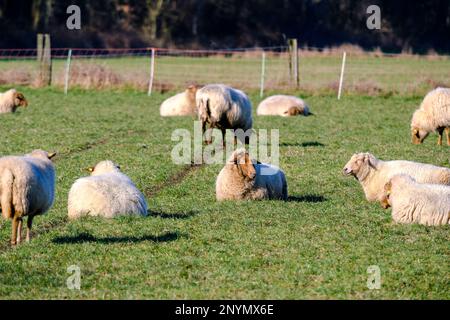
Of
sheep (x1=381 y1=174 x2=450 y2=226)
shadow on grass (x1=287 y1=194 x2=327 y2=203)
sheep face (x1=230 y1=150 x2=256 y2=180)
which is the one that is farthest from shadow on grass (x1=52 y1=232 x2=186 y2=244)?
shadow on grass (x1=287 y1=194 x2=327 y2=203)

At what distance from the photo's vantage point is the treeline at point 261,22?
62.4m

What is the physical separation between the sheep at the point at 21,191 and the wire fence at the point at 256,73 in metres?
20.3

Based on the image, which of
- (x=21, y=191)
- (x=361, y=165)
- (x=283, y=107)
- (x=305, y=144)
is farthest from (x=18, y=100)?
(x=21, y=191)

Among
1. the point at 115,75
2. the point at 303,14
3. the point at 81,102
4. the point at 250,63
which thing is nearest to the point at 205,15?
the point at 303,14

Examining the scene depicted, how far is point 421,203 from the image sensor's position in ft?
33.9

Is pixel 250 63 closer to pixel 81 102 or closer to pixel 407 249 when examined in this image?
pixel 81 102

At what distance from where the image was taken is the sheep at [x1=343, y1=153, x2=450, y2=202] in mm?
11898

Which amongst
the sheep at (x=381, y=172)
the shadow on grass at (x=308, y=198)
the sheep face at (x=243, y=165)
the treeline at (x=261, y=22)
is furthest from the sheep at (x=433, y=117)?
the treeline at (x=261, y=22)

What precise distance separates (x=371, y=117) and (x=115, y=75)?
10.9 meters

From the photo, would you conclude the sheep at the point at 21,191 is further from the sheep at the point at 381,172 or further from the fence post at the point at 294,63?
the fence post at the point at 294,63

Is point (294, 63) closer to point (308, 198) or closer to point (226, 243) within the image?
point (308, 198)

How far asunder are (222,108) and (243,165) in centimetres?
492

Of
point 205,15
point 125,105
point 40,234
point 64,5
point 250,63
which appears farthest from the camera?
point 205,15
